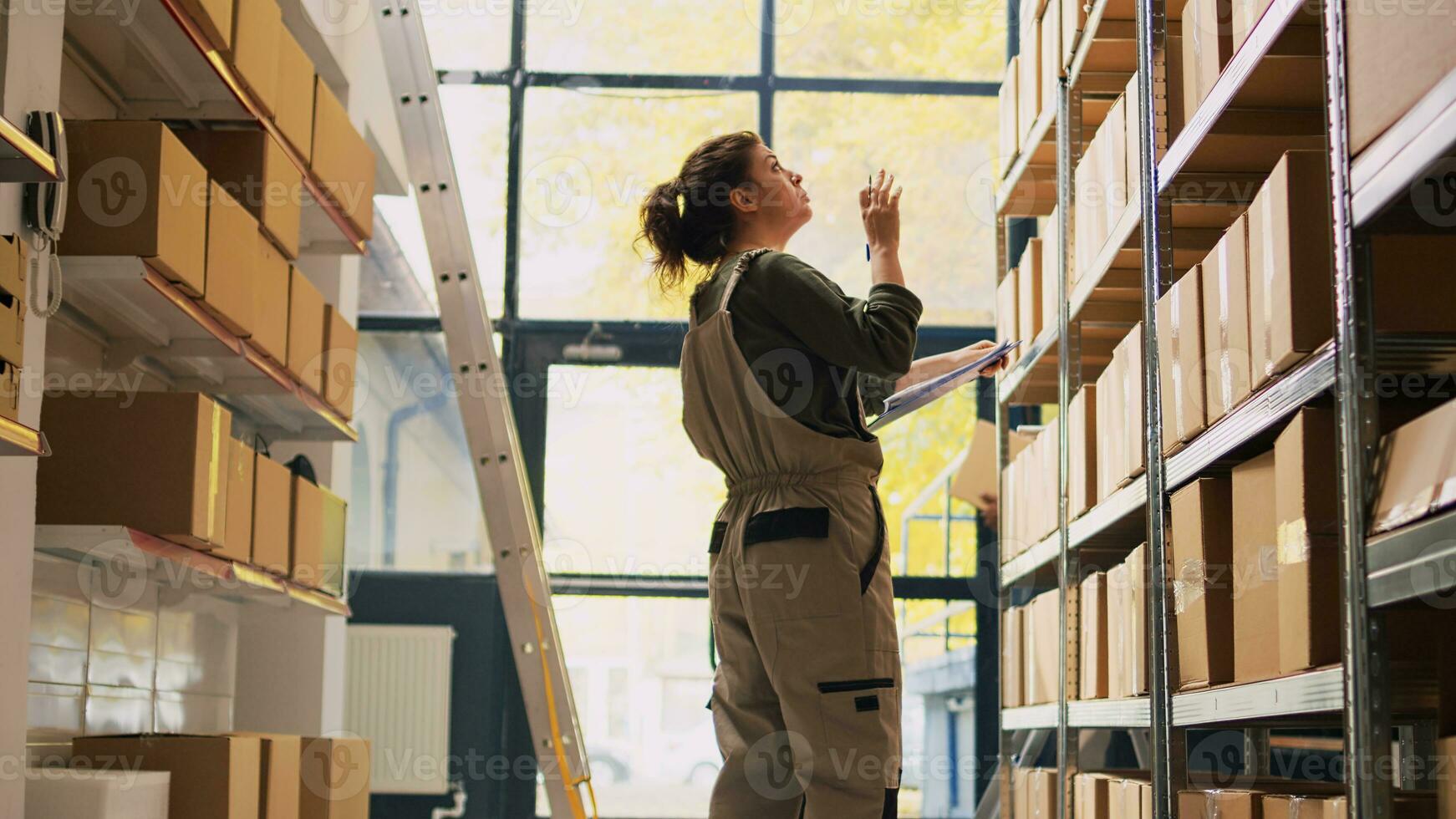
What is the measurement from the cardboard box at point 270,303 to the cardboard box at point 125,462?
18.5 inches

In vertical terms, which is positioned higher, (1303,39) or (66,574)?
(1303,39)

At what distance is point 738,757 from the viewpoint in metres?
1.82

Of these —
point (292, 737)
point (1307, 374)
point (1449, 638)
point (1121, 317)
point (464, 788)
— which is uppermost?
point (1121, 317)

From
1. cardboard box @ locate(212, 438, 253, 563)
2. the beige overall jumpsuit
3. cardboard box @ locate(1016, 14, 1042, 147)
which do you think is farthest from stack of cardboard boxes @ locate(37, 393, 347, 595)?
cardboard box @ locate(1016, 14, 1042, 147)

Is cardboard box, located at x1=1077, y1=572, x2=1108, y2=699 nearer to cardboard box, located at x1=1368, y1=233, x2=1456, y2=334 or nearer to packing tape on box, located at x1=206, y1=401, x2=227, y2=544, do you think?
cardboard box, located at x1=1368, y1=233, x2=1456, y2=334

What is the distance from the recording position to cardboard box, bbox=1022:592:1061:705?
3.05 metres

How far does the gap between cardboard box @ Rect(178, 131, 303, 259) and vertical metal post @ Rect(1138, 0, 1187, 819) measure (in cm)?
170

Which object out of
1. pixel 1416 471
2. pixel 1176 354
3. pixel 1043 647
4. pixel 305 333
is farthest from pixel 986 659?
pixel 1416 471

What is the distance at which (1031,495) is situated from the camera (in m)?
3.44

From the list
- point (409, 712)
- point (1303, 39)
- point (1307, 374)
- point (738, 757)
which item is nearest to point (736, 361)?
point (738, 757)

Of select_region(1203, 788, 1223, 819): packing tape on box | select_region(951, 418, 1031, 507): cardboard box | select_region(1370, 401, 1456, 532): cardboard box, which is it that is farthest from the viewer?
select_region(951, 418, 1031, 507): cardboard box

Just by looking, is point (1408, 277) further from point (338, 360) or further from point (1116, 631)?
point (338, 360)

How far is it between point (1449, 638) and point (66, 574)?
2.43 meters

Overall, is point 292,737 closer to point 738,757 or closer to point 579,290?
point 738,757
